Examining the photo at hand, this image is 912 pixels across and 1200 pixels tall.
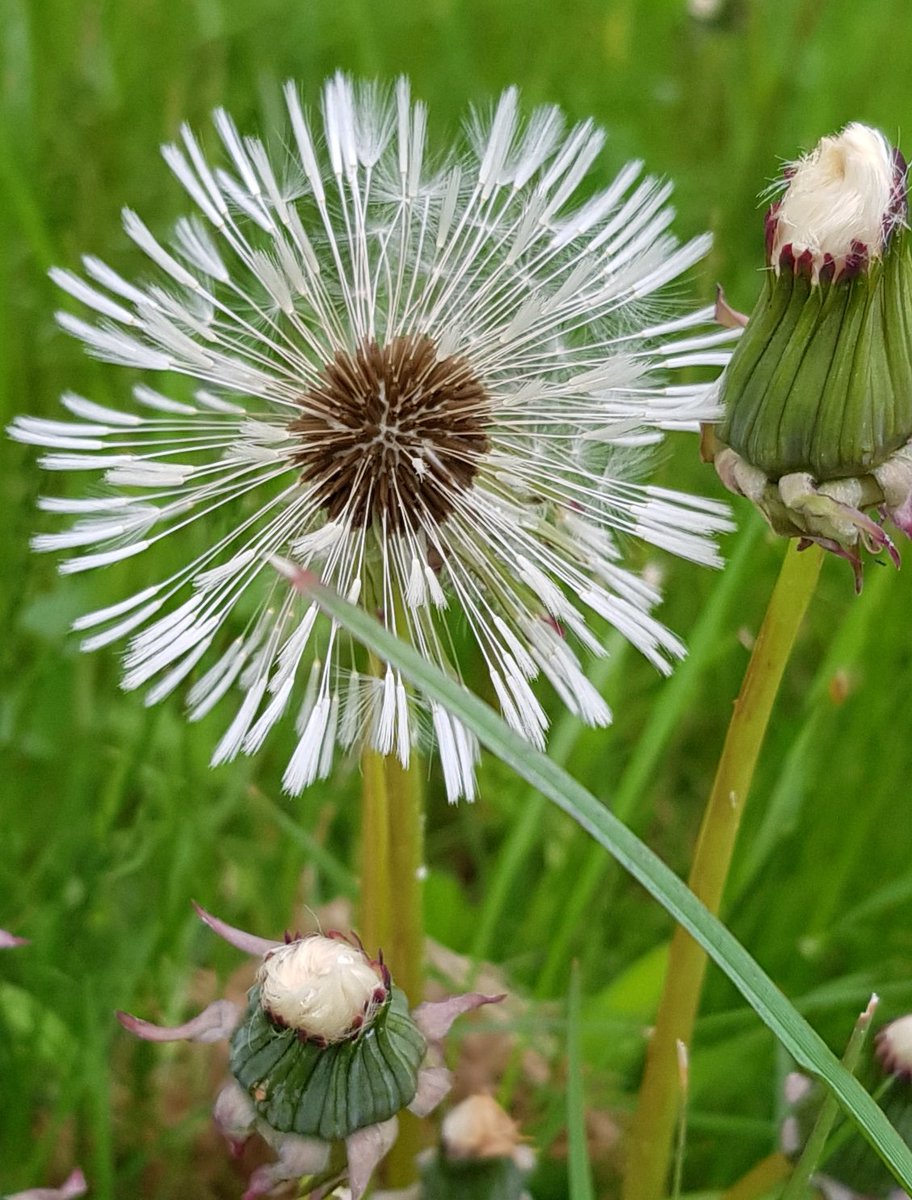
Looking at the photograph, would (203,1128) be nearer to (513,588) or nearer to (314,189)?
(513,588)

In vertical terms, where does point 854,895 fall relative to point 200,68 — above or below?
below

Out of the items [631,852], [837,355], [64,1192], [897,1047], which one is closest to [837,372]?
[837,355]

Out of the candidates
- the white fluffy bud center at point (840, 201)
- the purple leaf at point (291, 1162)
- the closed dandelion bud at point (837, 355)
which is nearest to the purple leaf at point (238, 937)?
the purple leaf at point (291, 1162)

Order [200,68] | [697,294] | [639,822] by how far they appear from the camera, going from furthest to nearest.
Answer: [200,68] → [697,294] → [639,822]

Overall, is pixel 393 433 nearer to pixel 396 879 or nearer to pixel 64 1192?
pixel 396 879

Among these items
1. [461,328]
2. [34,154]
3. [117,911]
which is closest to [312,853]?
[117,911]

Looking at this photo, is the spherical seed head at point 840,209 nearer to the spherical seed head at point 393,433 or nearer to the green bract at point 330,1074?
the spherical seed head at point 393,433
